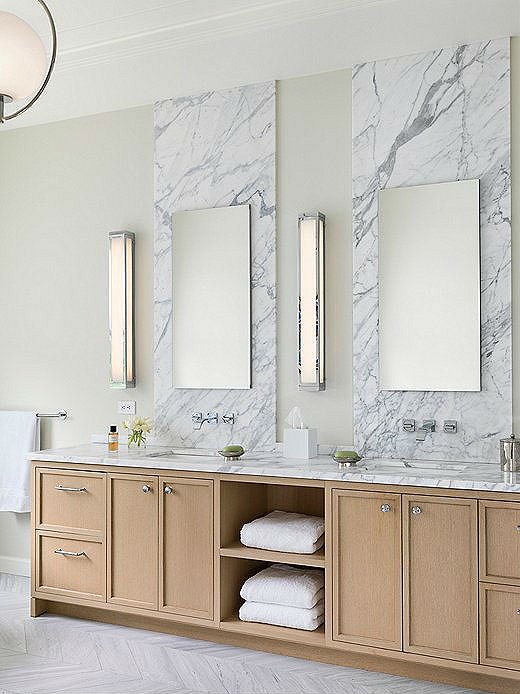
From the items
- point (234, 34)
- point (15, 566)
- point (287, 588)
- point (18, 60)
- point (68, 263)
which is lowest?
point (15, 566)

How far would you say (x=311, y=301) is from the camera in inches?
149

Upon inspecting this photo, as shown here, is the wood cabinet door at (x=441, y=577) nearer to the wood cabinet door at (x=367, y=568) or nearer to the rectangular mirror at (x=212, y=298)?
the wood cabinet door at (x=367, y=568)

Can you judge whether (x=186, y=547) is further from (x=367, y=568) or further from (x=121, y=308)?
(x=121, y=308)

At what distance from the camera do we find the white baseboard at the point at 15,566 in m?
4.53

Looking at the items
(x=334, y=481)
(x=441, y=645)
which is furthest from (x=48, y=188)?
(x=441, y=645)

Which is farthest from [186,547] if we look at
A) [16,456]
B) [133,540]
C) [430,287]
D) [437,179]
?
[437,179]

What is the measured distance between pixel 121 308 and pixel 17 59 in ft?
7.30

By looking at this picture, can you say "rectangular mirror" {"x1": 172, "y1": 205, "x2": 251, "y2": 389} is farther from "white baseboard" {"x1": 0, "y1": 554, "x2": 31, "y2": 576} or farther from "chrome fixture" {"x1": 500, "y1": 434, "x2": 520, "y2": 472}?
"white baseboard" {"x1": 0, "y1": 554, "x2": 31, "y2": 576}

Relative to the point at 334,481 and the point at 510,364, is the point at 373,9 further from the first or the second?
the point at 334,481

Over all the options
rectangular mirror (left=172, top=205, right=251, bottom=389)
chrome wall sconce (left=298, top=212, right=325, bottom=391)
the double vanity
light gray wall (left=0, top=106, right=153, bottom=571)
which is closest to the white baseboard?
light gray wall (left=0, top=106, right=153, bottom=571)

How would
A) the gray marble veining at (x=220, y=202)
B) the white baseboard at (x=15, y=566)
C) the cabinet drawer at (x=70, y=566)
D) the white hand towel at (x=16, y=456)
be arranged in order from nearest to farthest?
1. the cabinet drawer at (x=70, y=566)
2. the gray marble veining at (x=220, y=202)
3. the white hand towel at (x=16, y=456)
4. the white baseboard at (x=15, y=566)

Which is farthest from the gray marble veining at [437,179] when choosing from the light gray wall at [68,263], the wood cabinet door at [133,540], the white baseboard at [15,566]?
the white baseboard at [15,566]

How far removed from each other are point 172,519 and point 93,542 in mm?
461

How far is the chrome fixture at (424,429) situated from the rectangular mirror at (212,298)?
2.88 feet
